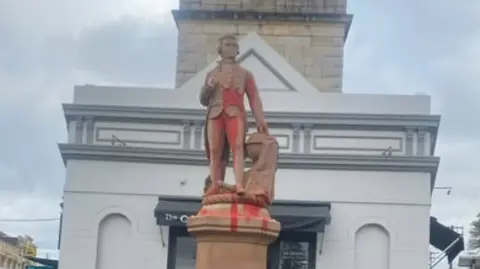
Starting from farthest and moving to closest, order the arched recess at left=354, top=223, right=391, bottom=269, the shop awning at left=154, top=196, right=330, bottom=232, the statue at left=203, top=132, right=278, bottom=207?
the arched recess at left=354, top=223, right=391, bottom=269, the shop awning at left=154, top=196, right=330, bottom=232, the statue at left=203, top=132, right=278, bottom=207

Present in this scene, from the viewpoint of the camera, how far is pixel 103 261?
1845cm

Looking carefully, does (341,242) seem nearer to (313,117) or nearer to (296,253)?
(296,253)

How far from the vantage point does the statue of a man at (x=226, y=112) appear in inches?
400

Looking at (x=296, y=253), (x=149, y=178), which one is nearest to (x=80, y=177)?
(x=149, y=178)

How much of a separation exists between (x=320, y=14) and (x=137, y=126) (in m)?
6.70

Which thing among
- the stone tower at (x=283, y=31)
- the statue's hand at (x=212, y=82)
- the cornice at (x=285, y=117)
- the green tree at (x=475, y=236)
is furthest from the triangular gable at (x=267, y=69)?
the green tree at (x=475, y=236)

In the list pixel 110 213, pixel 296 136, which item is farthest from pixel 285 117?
pixel 110 213

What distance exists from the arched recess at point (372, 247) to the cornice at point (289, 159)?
128cm

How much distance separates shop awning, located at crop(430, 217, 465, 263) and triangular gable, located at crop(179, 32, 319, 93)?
457cm

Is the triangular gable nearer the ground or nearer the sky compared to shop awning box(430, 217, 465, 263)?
nearer the sky

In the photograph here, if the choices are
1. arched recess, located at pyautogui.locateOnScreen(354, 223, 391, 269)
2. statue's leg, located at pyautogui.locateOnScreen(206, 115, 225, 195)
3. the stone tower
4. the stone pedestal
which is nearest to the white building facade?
arched recess, located at pyautogui.locateOnScreen(354, 223, 391, 269)

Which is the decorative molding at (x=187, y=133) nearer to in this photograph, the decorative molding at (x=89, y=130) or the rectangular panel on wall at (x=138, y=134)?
the rectangular panel on wall at (x=138, y=134)

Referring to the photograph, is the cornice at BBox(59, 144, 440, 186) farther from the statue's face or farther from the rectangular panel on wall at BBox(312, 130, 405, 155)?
the statue's face

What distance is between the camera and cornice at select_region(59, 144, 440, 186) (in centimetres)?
1834
